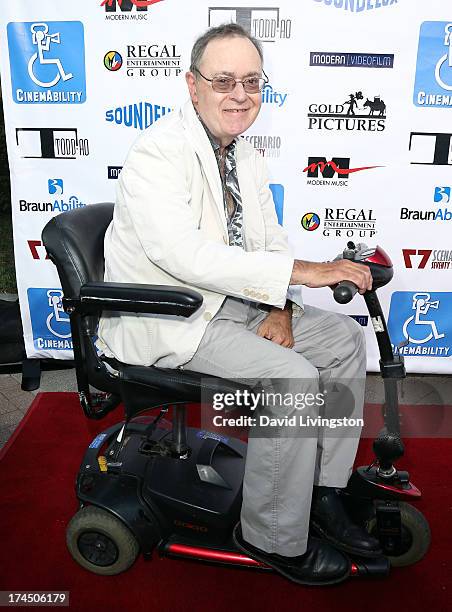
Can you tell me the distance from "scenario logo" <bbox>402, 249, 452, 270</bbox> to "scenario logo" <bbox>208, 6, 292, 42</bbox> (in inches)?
45.9

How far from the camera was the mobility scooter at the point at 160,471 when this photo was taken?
163 cm

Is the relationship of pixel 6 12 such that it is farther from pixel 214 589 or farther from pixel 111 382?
pixel 214 589

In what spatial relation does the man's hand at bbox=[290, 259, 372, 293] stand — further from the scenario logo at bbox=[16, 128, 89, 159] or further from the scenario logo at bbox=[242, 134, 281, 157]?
the scenario logo at bbox=[16, 128, 89, 159]

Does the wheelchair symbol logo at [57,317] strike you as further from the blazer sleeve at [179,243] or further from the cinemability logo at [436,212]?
the cinemability logo at [436,212]

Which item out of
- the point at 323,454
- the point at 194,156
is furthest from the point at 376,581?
the point at 194,156

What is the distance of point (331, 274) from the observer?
156cm

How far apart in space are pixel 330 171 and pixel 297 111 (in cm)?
32

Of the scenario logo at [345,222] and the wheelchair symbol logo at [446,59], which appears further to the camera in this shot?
the scenario logo at [345,222]

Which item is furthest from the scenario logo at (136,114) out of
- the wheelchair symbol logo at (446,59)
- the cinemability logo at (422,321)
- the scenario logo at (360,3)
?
the cinemability logo at (422,321)

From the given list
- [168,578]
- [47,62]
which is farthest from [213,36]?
[168,578]

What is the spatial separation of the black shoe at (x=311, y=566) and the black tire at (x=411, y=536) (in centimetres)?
18

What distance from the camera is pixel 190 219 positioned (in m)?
1.59

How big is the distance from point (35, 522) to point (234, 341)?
0.99 meters

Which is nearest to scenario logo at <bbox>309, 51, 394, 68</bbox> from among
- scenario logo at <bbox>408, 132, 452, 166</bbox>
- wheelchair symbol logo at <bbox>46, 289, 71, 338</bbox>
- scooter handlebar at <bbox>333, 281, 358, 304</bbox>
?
scenario logo at <bbox>408, 132, 452, 166</bbox>
